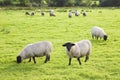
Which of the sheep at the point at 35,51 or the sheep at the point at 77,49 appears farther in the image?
the sheep at the point at 35,51

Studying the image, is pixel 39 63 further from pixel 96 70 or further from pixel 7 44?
pixel 7 44

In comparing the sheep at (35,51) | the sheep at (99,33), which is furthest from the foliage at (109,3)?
the sheep at (35,51)

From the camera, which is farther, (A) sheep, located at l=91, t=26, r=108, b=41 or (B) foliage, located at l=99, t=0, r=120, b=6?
(B) foliage, located at l=99, t=0, r=120, b=6

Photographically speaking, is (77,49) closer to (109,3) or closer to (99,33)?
(99,33)

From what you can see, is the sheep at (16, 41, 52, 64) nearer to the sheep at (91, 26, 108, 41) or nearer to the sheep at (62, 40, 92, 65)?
the sheep at (62, 40, 92, 65)

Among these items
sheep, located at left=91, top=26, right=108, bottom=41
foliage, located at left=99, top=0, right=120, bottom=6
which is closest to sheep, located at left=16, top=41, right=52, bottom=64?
sheep, located at left=91, top=26, right=108, bottom=41

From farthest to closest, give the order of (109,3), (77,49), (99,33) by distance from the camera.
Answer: (109,3), (99,33), (77,49)

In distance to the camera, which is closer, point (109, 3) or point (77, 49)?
point (77, 49)

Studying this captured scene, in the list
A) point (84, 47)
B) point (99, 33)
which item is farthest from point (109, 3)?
point (84, 47)

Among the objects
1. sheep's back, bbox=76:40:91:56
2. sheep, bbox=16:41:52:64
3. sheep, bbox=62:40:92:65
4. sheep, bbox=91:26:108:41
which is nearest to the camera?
sheep, bbox=62:40:92:65

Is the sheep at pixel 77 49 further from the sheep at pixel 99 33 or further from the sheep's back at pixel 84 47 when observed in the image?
the sheep at pixel 99 33

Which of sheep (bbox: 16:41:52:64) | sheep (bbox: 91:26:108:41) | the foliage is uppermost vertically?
sheep (bbox: 16:41:52:64)

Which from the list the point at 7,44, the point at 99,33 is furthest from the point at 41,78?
the point at 99,33

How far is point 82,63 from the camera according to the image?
14281 mm
